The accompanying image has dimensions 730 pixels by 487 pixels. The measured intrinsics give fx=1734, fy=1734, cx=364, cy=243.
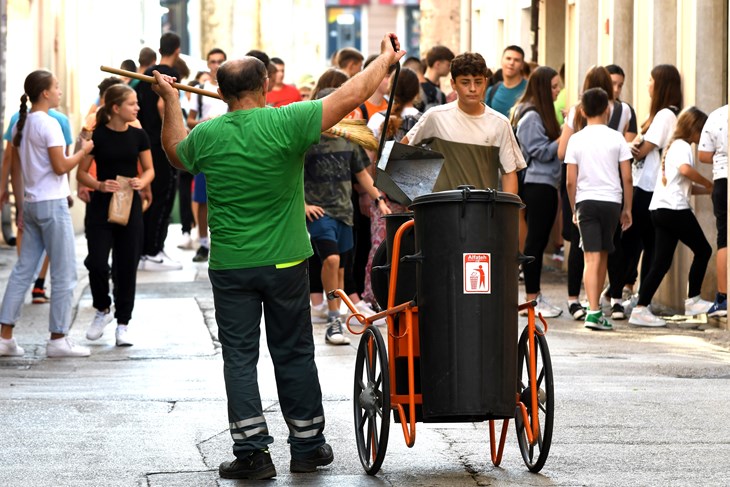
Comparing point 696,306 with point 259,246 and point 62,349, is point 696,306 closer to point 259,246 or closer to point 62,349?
point 62,349

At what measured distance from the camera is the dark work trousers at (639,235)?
14.0 m

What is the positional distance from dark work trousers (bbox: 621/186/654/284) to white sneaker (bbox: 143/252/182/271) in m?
5.16

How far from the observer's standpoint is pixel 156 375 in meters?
10.6

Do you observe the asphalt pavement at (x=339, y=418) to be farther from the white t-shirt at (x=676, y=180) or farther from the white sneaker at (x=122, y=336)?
the white t-shirt at (x=676, y=180)

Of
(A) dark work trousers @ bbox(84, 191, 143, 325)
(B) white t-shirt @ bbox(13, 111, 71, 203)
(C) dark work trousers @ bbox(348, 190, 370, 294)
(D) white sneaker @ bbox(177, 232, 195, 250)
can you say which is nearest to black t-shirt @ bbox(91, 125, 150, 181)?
(A) dark work trousers @ bbox(84, 191, 143, 325)

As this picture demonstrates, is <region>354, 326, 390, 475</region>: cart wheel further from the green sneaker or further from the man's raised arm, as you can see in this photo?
the green sneaker

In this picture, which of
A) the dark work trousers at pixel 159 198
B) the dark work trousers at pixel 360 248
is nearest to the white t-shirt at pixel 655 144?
the dark work trousers at pixel 360 248

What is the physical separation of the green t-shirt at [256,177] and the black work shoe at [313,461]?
2.66ft

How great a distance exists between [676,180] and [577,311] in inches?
51.9

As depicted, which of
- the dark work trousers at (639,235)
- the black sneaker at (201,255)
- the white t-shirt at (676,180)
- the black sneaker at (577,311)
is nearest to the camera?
the white t-shirt at (676,180)

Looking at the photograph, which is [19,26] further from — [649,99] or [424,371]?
[424,371]

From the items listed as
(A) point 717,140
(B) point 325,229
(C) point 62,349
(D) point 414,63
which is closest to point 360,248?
(B) point 325,229

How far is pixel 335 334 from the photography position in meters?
12.0

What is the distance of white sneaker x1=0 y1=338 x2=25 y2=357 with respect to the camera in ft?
37.9
